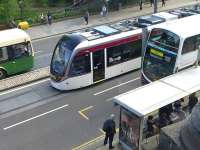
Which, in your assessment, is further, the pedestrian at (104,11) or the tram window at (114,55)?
the pedestrian at (104,11)

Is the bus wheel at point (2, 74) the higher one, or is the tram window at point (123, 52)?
the tram window at point (123, 52)

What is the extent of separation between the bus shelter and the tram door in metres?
6.17

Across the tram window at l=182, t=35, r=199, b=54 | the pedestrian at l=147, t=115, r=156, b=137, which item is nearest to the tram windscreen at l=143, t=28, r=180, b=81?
the tram window at l=182, t=35, r=199, b=54

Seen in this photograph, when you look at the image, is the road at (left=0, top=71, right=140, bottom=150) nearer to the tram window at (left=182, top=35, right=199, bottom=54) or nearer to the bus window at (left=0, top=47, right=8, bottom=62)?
the bus window at (left=0, top=47, right=8, bottom=62)

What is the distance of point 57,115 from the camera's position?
20.1 m

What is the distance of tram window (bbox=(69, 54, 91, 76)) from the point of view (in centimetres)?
2169

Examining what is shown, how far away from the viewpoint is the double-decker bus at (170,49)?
2022cm

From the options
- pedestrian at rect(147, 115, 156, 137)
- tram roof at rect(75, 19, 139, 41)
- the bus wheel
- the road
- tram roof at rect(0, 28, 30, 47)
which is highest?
tram roof at rect(75, 19, 139, 41)

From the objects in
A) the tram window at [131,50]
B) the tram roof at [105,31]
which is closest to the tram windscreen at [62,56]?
the tram roof at [105,31]

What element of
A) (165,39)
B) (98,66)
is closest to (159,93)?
(165,39)

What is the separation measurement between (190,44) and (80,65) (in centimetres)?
605

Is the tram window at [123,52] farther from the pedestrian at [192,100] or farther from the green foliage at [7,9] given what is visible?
the green foliage at [7,9]

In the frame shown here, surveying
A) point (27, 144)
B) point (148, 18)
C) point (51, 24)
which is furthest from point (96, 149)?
point (51, 24)

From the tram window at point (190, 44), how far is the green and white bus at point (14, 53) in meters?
9.77
